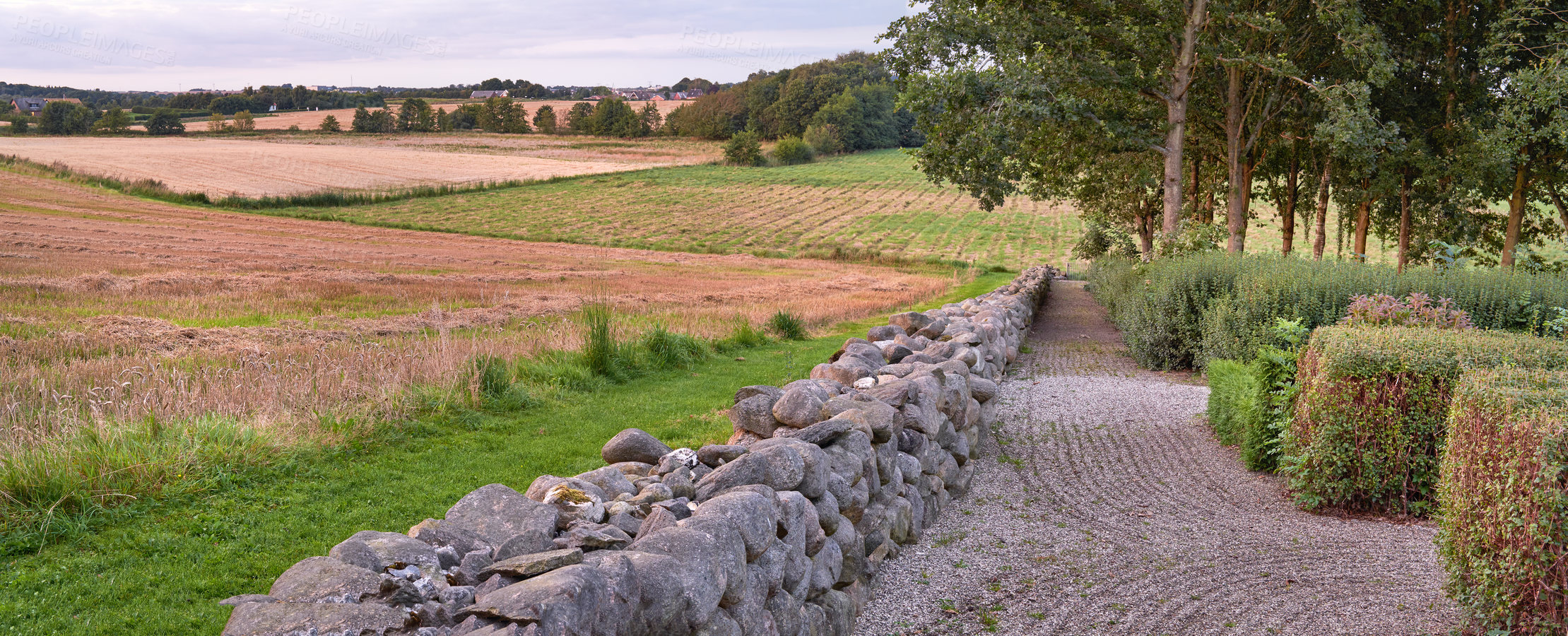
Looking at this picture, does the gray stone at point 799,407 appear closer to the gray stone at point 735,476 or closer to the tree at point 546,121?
the gray stone at point 735,476

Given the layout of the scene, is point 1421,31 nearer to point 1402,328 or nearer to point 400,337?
point 1402,328

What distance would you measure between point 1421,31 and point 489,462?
75.4 feet

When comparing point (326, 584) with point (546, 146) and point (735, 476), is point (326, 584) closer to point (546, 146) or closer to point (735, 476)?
point (735, 476)

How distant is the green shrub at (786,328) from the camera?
14.9 m

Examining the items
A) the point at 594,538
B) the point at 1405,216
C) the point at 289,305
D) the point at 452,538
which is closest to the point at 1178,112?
the point at 1405,216

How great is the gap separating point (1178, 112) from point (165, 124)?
A: 8896 cm

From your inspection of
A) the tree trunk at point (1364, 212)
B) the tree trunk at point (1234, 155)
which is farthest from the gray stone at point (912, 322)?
the tree trunk at point (1364, 212)

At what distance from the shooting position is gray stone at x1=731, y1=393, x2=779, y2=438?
5680mm

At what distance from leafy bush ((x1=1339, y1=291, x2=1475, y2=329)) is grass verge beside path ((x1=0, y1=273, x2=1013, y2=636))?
231 inches

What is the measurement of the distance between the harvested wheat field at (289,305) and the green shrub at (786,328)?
0.71 meters

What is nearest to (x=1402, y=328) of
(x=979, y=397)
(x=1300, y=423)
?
(x=1300, y=423)

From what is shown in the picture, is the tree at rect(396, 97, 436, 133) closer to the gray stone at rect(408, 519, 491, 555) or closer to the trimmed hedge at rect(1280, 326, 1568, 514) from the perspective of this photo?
the trimmed hedge at rect(1280, 326, 1568, 514)

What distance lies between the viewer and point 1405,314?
26.8 feet

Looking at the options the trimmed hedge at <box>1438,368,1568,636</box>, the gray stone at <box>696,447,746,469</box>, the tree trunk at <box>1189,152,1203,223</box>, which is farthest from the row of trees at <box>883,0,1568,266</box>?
the gray stone at <box>696,447,746,469</box>
